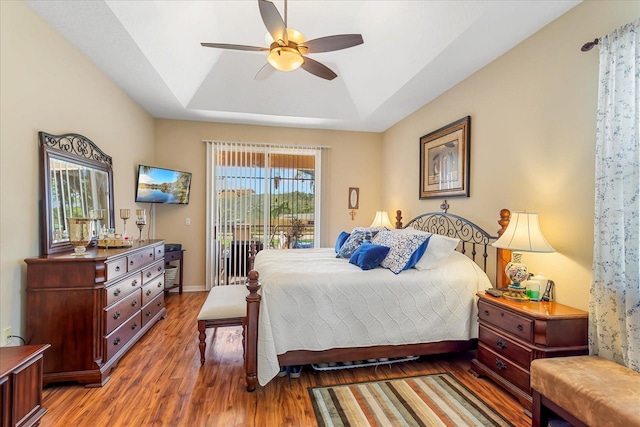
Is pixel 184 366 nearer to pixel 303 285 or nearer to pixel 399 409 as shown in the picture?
pixel 303 285

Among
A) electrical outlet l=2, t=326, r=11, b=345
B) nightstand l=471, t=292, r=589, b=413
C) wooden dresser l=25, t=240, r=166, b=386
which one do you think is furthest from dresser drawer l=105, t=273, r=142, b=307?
nightstand l=471, t=292, r=589, b=413

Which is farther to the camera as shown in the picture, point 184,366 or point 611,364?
point 184,366

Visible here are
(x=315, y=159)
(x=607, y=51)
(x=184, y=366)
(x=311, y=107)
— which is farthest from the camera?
(x=315, y=159)

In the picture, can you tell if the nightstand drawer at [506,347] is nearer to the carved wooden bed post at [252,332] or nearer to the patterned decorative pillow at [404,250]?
the patterned decorative pillow at [404,250]

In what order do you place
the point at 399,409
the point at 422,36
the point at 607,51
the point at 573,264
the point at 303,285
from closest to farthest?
1. the point at 607,51
2. the point at 399,409
3. the point at 573,264
4. the point at 303,285
5. the point at 422,36

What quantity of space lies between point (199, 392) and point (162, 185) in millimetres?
3320

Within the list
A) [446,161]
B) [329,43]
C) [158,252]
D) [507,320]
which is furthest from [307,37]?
[507,320]

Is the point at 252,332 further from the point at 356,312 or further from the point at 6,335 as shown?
the point at 6,335

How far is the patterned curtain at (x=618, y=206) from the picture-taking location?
5.76ft

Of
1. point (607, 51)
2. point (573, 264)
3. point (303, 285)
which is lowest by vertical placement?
point (303, 285)

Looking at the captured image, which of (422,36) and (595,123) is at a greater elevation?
(422,36)

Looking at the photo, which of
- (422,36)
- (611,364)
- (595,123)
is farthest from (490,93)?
(611,364)

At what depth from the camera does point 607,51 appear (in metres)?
1.92

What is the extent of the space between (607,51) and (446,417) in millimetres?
2586
